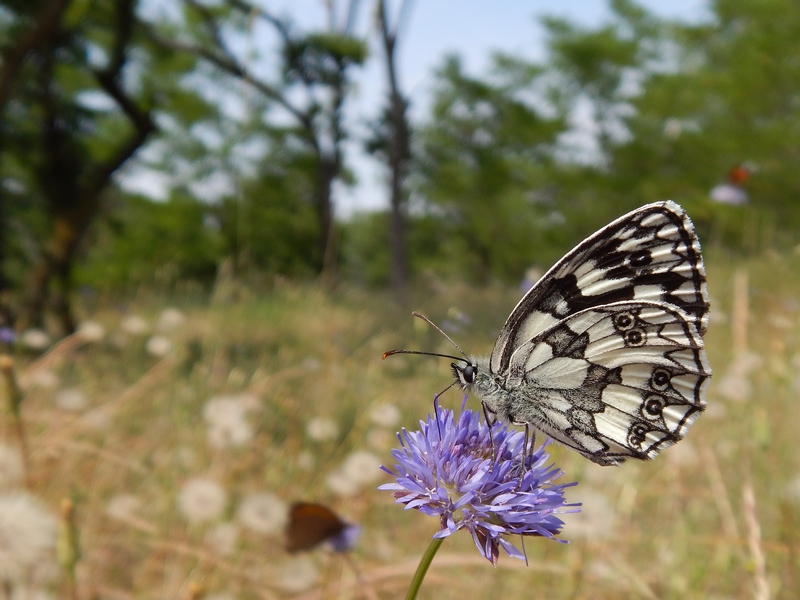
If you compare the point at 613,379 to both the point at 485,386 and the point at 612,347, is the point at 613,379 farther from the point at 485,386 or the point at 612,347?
the point at 485,386

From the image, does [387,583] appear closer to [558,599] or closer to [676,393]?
[558,599]

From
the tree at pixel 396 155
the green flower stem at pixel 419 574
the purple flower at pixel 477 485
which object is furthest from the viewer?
the tree at pixel 396 155

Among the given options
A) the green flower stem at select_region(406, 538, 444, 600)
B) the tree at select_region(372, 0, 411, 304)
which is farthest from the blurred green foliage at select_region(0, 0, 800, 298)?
the green flower stem at select_region(406, 538, 444, 600)

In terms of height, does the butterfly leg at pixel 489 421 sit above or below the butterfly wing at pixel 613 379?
below

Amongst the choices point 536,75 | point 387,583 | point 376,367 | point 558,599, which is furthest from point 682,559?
point 536,75

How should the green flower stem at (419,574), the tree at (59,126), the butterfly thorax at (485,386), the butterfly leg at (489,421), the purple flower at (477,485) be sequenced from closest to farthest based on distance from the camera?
the green flower stem at (419,574), the purple flower at (477,485), the butterfly leg at (489,421), the butterfly thorax at (485,386), the tree at (59,126)

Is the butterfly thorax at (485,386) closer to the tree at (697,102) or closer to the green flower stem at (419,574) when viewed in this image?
the green flower stem at (419,574)

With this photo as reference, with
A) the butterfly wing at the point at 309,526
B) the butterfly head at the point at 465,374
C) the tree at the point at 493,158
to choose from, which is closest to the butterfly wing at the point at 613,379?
the butterfly head at the point at 465,374
